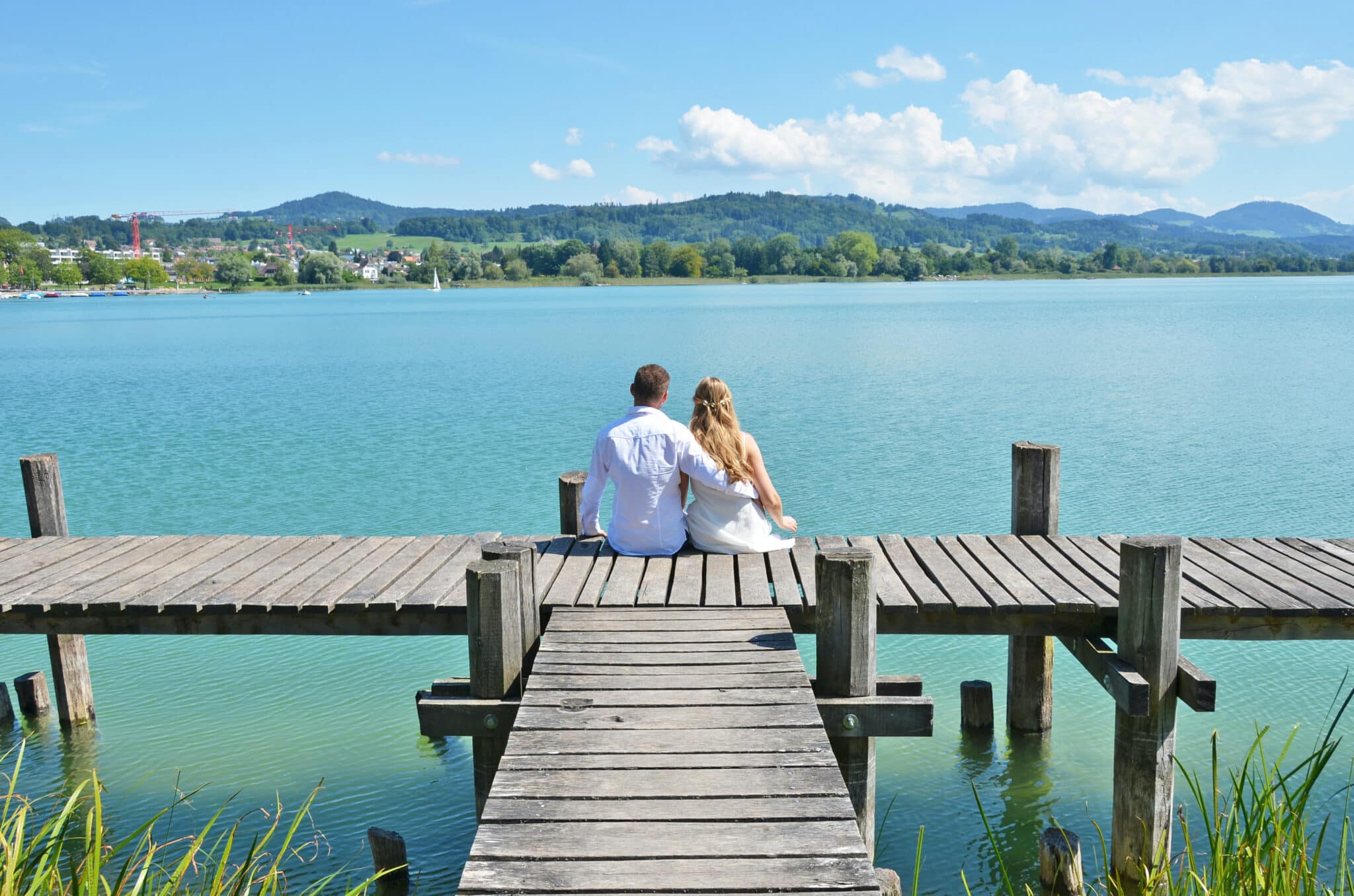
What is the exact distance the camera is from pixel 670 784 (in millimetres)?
3975

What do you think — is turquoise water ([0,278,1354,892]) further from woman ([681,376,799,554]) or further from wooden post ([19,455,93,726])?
woman ([681,376,799,554])

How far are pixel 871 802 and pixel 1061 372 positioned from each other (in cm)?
3202

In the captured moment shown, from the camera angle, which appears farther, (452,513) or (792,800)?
(452,513)

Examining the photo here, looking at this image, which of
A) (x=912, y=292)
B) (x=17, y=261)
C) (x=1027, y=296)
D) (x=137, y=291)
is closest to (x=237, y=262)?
(x=137, y=291)

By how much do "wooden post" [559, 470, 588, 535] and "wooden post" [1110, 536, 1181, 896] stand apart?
142 inches

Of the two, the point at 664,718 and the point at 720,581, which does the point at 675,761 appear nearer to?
the point at 664,718

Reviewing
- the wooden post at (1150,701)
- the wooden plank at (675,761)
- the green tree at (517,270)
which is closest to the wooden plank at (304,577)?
the wooden plank at (675,761)

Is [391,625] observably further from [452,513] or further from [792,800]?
[452,513]

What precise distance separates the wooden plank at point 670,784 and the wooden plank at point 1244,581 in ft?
10.2

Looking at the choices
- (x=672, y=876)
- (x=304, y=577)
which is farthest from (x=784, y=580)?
(x=672, y=876)

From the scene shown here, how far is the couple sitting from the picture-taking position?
659cm

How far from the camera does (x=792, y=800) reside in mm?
Answer: 3834

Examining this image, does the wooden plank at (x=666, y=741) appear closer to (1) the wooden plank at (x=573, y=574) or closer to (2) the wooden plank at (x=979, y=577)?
(1) the wooden plank at (x=573, y=574)

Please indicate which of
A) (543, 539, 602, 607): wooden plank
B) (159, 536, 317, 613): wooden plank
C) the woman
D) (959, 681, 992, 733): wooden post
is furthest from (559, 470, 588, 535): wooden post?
(959, 681, 992, 733): wooden post
